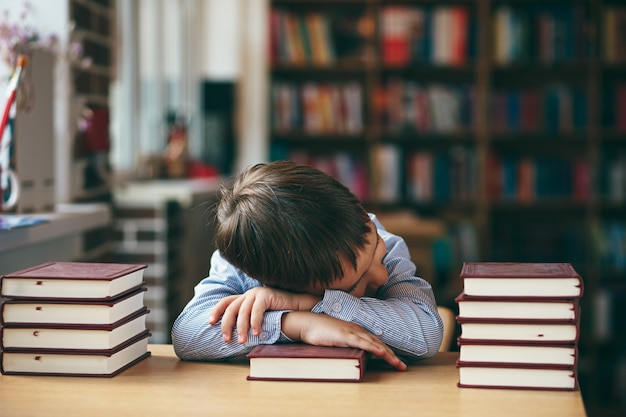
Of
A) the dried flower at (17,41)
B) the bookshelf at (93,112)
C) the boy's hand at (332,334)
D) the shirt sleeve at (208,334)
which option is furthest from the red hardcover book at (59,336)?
the bookshelf at (93,112)

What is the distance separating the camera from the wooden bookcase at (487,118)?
15.5 ft

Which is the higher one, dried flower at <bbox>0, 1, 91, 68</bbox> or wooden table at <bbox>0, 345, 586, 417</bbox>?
dried flower at <bbox>0, 1, 91, 68</bbox>

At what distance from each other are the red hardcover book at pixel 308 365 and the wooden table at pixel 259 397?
0.02 m

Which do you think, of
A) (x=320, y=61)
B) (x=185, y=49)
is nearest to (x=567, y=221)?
(x=320, y=61)

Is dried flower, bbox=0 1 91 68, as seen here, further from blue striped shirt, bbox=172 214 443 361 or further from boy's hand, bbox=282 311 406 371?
boy's hand, bbox=282 311 406 371

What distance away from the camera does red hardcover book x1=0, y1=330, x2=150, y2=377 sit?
4.20 ft

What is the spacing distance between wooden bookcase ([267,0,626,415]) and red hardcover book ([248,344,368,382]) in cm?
363

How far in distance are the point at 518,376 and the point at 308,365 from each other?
0.91ft

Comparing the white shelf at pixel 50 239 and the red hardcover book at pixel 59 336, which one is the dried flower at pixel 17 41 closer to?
the white shelf at pixel 50 239

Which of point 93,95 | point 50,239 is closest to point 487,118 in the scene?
point 93,95

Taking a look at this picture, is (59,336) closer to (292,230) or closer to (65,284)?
(65,284)

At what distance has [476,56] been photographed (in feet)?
15.8

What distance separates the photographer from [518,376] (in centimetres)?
119

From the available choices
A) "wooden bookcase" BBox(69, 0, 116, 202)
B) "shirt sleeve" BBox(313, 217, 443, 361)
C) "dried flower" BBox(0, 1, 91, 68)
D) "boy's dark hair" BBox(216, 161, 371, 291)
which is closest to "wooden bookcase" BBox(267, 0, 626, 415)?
"wooden bookcase" BBox(69, 0, 116, 202)
